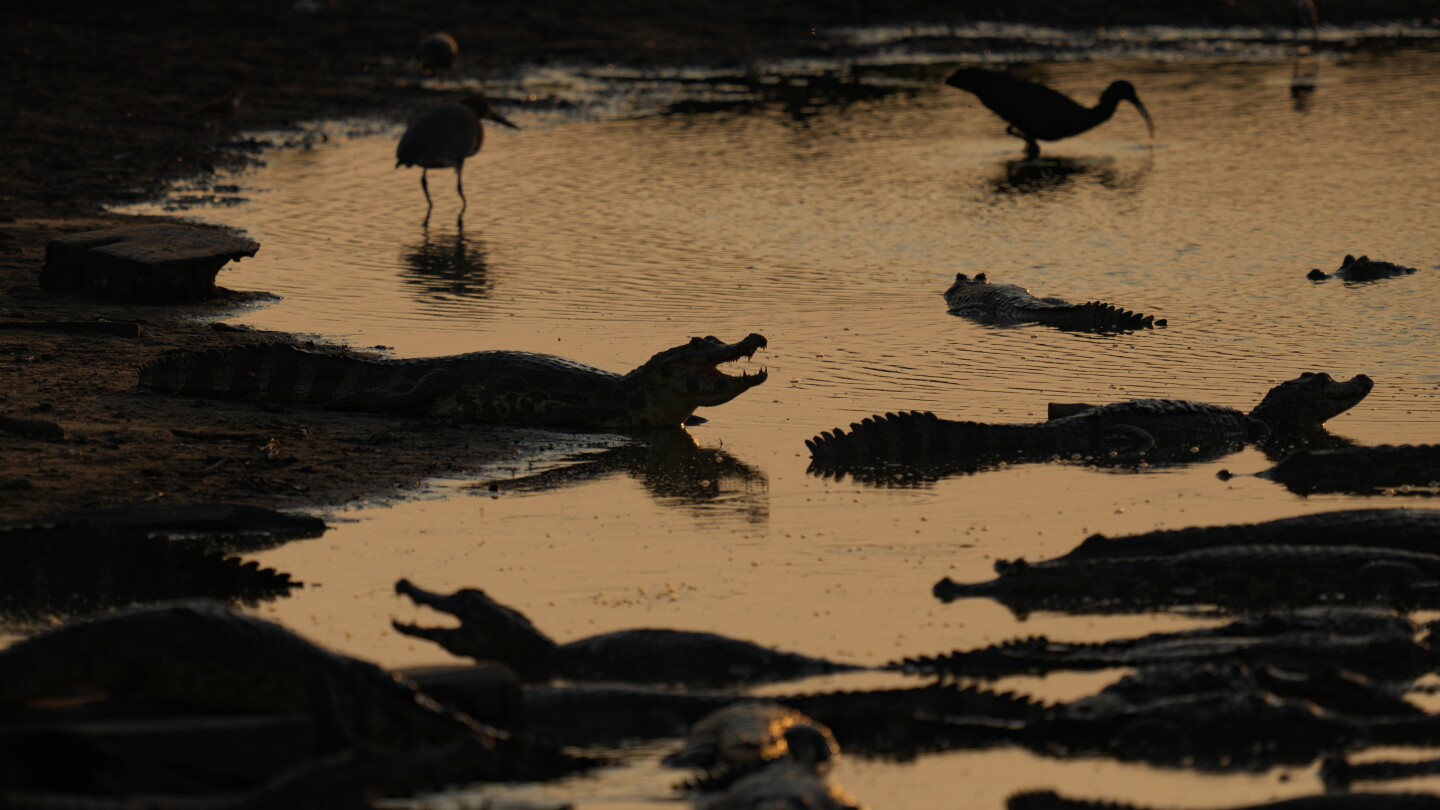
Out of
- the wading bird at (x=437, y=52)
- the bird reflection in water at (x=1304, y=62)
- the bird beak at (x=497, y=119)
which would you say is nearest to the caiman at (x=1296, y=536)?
the bird beak at (x=497, y=119)

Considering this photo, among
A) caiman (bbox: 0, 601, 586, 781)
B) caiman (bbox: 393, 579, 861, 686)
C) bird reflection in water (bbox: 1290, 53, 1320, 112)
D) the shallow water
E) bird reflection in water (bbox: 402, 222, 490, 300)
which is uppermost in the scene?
bird reflection in water (bbox: 1290, 53, 1320, 112)

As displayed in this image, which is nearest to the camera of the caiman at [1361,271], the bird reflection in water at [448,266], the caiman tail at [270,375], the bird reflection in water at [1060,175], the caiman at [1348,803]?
the caiman at [1348,803]

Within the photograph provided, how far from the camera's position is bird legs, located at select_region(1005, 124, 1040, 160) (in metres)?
20.4

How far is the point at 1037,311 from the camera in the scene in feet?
38.5

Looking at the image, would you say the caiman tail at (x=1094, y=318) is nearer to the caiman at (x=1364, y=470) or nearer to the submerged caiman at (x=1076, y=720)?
the caiman at (x=1364, y=470)

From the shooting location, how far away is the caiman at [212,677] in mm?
4641

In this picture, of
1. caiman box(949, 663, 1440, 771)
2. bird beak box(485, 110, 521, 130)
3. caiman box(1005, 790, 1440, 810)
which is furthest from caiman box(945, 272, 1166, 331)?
bird beak box(485, 110, 521, 130)

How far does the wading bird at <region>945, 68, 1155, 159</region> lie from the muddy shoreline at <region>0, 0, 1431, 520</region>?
256 inches

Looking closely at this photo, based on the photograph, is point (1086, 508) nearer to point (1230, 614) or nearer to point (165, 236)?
point (1230, 614)

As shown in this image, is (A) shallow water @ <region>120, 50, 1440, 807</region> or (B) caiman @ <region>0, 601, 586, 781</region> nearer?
(B) caiman @ <region>0, 601, 586, 781</region>

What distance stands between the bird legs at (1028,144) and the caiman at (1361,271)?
7.55 metres

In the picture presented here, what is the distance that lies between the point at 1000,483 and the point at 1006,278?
17.9 feet

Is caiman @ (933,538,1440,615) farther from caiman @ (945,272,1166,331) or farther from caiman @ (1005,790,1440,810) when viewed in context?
caiman @ (945,272,1166,331)

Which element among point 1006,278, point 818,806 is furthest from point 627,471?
point 1006,278
